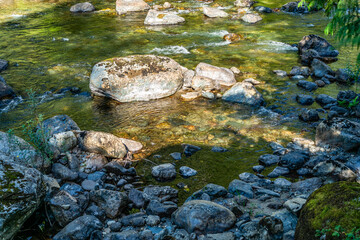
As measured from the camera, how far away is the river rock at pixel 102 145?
22.4ft

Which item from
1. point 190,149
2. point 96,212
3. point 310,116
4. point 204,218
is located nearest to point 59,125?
point 190,149

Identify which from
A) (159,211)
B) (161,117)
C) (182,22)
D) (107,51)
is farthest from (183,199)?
(182,22)

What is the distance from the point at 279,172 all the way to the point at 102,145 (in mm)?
3520

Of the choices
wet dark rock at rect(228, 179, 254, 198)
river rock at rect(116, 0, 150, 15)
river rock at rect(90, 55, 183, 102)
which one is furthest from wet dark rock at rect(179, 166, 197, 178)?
river rock at rect(116, 0, 150, 15)

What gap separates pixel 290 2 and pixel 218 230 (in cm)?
1845

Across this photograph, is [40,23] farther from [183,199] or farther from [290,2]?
[183,199]

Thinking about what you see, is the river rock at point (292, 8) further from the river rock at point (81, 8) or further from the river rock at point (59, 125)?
the river rock at point (59, 125)

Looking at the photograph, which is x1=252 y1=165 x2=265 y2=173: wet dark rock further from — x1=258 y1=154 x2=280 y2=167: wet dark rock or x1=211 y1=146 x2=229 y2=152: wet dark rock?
x1=211 y1=146 x2=229 y2=152: wet dark rock

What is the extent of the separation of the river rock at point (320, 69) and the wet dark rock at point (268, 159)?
5490mm

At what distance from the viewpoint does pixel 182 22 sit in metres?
17.8

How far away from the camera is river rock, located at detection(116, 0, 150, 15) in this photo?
20.0m

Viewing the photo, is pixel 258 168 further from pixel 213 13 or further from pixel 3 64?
pixel 213 13

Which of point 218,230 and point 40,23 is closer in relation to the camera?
point 218,230

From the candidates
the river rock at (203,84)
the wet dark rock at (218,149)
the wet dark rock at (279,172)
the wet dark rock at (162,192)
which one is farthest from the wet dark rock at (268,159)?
the river rock at (203,84)
